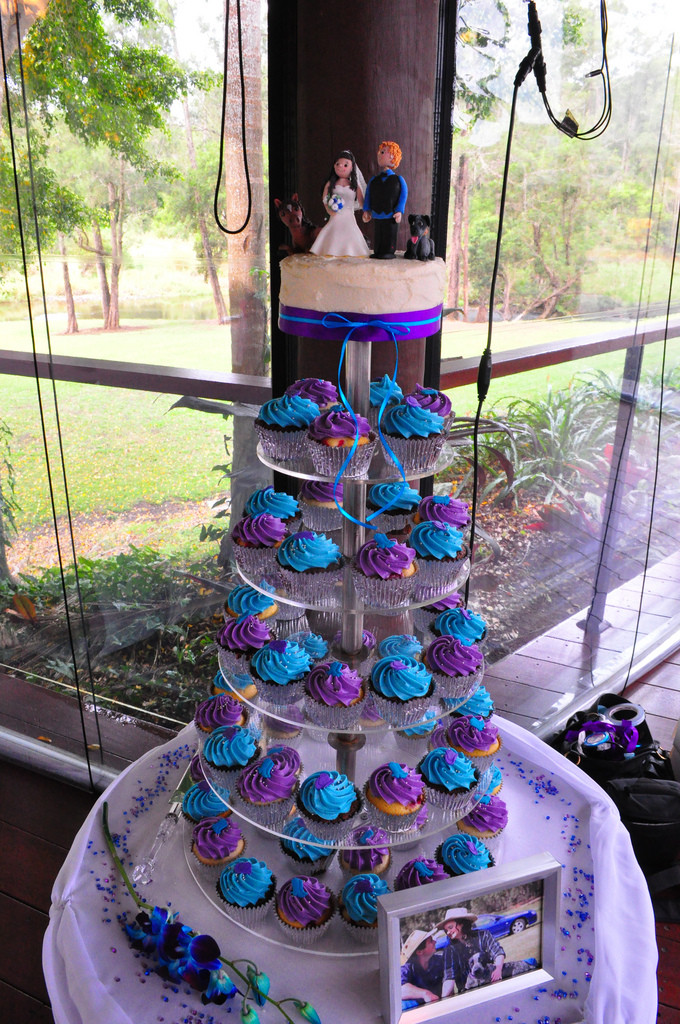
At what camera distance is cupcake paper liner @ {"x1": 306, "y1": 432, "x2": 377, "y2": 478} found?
1233mm

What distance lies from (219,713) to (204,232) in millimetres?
1059

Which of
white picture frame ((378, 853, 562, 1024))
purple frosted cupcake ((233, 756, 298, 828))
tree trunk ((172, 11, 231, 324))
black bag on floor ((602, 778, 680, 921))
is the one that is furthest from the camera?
black bag on floor ((602, 778, 680, 921))

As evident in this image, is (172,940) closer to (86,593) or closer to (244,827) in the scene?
(244,827)

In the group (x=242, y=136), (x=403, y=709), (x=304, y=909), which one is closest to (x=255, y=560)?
(x=403, y=709)

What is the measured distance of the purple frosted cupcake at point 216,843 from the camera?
1.40 m

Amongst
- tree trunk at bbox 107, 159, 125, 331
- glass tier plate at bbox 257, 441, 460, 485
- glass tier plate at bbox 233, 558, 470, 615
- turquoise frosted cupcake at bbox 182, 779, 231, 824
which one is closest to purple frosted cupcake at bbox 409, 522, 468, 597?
glass tier plate at bbox 233, 558, 470, 615

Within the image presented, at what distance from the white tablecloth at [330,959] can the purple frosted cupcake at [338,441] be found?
0.76 metres

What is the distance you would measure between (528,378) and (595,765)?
1075 millimetres

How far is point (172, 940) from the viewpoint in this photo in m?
1.20

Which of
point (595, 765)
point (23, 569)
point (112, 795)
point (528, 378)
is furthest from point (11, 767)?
point (528, 378)

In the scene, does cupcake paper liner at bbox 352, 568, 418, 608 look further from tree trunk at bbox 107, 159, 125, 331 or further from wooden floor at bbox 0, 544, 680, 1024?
wooden floor at bbox 0, 544, 680, 1024

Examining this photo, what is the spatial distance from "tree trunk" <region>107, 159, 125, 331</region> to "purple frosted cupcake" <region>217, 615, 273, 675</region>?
82cm

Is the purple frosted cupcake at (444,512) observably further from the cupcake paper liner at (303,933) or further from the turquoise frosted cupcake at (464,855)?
the cupcake paper liner at (303,933)

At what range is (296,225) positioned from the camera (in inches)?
48.6
